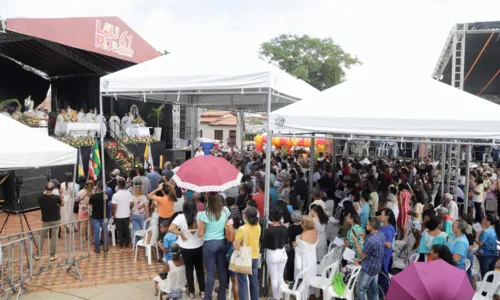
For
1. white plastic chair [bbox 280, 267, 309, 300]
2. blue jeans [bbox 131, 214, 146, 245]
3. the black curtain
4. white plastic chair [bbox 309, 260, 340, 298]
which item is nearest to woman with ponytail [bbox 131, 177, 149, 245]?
blue jeans [bbox 131, 214, 146, 245]

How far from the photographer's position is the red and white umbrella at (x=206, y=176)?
4.95 m

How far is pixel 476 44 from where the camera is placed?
10.7 metres

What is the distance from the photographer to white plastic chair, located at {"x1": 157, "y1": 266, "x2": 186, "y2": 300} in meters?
4.76

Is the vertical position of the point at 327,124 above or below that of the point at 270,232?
above

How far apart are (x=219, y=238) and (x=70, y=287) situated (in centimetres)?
263

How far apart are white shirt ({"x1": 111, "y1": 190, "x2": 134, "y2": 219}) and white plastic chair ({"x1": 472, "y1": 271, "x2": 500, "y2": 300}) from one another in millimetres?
5569

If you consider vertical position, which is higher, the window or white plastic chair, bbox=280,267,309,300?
the window

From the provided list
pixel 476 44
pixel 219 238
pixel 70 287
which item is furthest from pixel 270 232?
pixel 476 44

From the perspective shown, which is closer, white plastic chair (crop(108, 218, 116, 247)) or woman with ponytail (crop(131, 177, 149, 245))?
woman with ponytail (crop(131, 177, 149, 245))

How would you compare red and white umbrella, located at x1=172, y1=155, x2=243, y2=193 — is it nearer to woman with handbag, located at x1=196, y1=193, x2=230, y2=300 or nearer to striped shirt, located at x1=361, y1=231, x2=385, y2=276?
woman with handbag, located at x1=196, y1=193, x2=230, y2=300

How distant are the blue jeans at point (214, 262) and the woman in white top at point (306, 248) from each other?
934mm

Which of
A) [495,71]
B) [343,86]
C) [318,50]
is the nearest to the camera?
[343,86]

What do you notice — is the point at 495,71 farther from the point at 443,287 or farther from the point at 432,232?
the point at 443,287

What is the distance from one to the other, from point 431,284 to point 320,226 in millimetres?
3277
